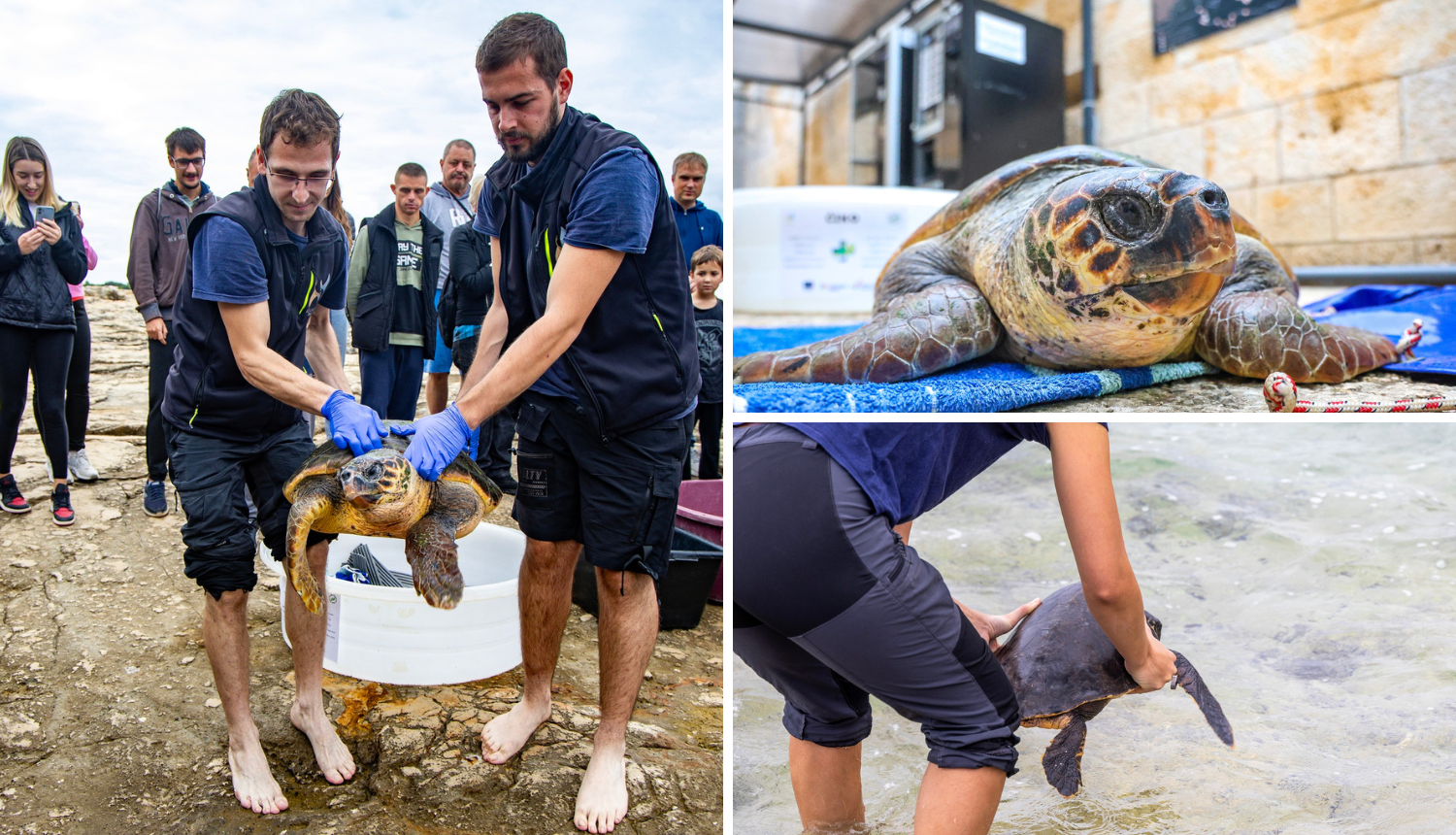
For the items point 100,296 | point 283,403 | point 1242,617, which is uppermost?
point 100,296

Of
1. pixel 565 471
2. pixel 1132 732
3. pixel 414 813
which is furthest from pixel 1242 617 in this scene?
pixel 414 813

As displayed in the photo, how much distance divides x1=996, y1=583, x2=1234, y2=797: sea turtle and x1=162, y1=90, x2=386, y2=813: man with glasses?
99cm

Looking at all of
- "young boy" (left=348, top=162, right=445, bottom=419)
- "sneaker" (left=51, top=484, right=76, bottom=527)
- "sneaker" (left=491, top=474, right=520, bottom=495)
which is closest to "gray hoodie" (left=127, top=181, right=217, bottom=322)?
"young boy" (left=348, top=162, right=445, bottom=419)

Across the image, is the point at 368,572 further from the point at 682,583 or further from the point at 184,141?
the point at 184,141

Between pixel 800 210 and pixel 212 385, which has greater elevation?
pixel 800 210

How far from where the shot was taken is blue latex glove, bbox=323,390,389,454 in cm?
120

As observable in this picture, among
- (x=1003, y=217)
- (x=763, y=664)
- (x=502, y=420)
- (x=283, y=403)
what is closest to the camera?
(x=763, y=664)

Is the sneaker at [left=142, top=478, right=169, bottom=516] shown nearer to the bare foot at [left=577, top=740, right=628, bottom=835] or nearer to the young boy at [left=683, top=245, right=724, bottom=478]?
the young boy at [left=683, top=245, right=724, bottom=478]

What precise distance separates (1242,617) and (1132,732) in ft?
1.53

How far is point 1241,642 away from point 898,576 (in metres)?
1.04

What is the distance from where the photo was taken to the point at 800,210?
10.1 ft

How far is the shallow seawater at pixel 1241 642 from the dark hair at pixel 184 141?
7.09 feet

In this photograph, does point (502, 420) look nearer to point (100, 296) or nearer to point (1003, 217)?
point (1003, 217)

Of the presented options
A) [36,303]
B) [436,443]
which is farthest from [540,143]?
[36,303]
